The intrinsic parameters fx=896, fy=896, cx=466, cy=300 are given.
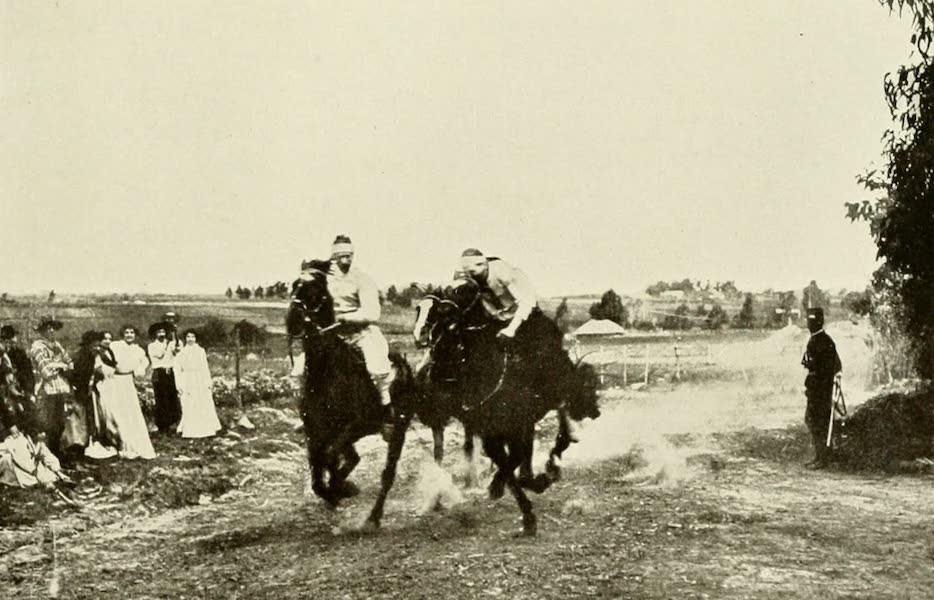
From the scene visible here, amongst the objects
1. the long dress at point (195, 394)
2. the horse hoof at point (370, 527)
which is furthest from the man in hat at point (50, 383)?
the horse hoof at point (370, 527)

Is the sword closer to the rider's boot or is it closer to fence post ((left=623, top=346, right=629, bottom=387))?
fence post ((left=623, top=346, right=629, bottom=387))

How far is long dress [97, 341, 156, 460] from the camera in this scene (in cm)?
486

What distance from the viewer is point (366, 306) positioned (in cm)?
484

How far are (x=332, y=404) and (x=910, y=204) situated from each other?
3.59 m

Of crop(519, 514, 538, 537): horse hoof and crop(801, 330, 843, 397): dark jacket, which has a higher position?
crop(801, 330, 843, 397): dark jacket

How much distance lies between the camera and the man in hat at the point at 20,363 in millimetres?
4949

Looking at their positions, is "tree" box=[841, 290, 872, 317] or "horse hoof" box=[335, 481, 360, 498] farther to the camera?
"tree" box=[841, 290, 872, 317]

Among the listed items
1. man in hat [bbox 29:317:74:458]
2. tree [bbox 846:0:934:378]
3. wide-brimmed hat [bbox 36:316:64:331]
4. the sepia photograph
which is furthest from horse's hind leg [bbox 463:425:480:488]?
tree [bbox 846:0:934:378]

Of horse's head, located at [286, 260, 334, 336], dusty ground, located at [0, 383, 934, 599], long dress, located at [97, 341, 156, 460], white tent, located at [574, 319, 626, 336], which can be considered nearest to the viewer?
dusty ground, located at [0, 383, 934, 599]

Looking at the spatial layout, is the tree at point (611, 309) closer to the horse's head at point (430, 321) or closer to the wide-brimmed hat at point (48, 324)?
the horse's head at point (430, 321)

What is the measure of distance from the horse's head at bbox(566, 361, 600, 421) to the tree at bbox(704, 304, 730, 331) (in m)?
0.75

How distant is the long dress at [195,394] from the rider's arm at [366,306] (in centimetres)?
85

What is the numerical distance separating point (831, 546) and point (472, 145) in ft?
9.67

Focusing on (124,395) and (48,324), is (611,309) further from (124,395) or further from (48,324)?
(48,324)
